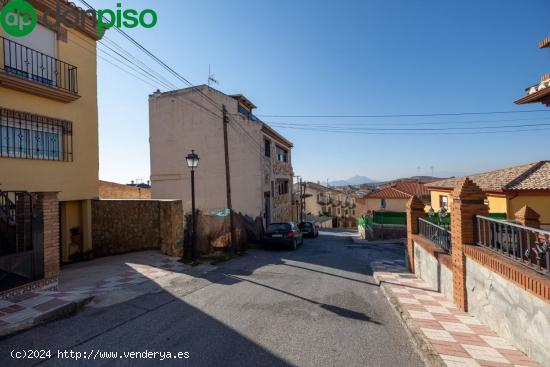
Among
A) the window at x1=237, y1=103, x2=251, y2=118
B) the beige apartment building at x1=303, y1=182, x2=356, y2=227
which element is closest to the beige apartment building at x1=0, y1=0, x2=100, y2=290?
the window at x1=237, y1=103, x2=251, y2=118

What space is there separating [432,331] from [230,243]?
10.5m

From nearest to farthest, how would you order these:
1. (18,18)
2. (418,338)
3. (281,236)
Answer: (418,338)
(18,18)
(281,236)

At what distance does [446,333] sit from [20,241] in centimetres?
806

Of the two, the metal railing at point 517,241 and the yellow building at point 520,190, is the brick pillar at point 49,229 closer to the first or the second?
the metal railing at point 517,241

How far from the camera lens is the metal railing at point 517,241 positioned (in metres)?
3.98

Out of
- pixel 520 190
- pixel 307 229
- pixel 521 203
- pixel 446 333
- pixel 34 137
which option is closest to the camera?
pixel 446 333

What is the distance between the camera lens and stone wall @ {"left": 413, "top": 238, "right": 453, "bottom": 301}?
274 inches

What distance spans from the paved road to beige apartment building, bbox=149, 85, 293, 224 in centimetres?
1287

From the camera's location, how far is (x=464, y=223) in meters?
6.11

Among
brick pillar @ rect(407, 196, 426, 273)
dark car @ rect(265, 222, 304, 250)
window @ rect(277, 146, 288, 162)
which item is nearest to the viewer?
brick pillar @ rect(407, 196, 426, 273)

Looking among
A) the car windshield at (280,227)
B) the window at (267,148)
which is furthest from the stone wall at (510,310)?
the window at (267,148)

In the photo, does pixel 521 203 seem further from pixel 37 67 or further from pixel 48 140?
pixel 37 67

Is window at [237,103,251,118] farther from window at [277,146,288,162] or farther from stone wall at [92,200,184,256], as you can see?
stone wall at [92,200,184,256]

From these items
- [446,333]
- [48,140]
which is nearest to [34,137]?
[48,140]
